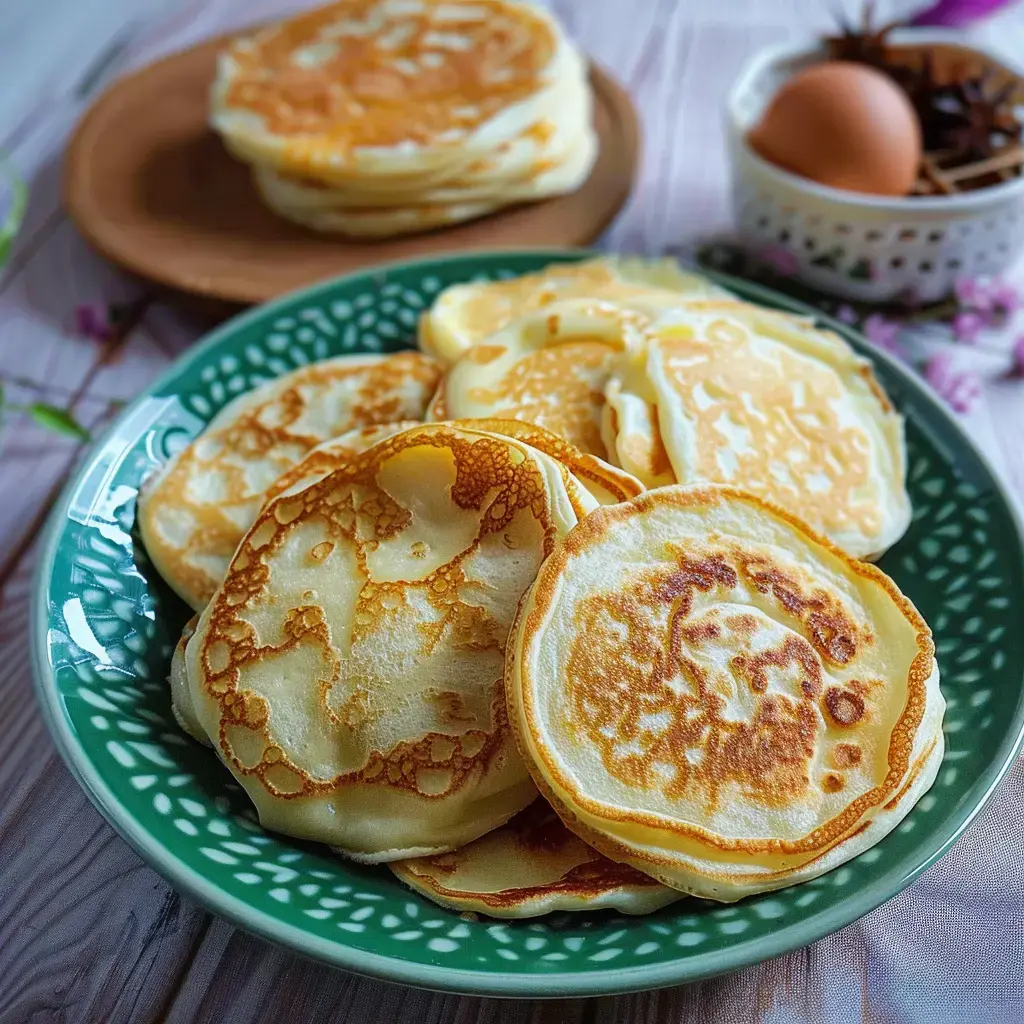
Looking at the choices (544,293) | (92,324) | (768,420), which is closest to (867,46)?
(544,293)

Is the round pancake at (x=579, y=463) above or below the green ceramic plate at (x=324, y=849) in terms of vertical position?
above

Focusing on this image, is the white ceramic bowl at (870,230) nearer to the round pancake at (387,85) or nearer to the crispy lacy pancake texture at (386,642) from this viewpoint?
the round pancake at (387,85)

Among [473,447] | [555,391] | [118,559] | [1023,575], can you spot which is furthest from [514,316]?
[1023,575]

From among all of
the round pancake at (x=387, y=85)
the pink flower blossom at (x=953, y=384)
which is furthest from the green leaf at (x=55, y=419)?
the pink flower blossom at (x=953, y=384)

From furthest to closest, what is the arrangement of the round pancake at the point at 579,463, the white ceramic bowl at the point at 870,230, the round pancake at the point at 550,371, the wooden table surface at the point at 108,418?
the white ceramic bowl at the point at 870,230 → the round pancake at the point at 550,371 → the round pancake at the point at 579,463 → the wooden table surface at the point at 108,418

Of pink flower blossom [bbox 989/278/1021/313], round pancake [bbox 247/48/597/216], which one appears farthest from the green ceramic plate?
pink flower blossom [bbox 989/278/1021/313]

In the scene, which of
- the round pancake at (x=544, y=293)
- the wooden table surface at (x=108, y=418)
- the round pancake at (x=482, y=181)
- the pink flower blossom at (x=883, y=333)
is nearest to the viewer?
the wooden table surface at (x=108, y=418)
